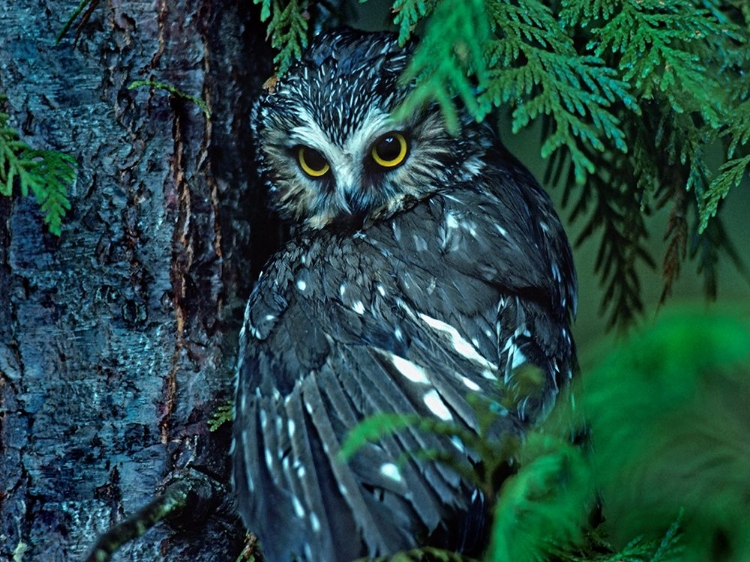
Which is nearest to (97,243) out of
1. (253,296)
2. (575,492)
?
(253,296)

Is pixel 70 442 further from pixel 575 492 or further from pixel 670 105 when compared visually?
pixel 670 105

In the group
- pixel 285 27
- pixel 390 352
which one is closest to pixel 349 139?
pixel 285 27

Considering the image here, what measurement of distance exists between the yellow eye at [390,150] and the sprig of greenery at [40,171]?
557mm

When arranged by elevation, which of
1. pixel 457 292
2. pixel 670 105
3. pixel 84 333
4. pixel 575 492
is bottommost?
pixel 575 492

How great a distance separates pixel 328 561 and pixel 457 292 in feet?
1.74

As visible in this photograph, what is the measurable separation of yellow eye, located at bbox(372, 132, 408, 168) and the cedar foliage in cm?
10

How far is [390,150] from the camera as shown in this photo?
4.57ft

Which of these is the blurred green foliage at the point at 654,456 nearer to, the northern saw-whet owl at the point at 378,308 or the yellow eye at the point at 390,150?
the northern saw-whet owl at the point at 378,308

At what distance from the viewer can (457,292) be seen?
1336 millimetres

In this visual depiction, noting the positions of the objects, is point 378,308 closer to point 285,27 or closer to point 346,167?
point 346,167

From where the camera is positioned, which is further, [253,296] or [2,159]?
[253,296]

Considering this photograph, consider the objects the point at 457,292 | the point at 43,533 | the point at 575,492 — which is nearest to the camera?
the point at 575,492

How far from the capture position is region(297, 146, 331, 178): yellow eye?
1425 millimetres

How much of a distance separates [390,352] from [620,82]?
0.59 m
